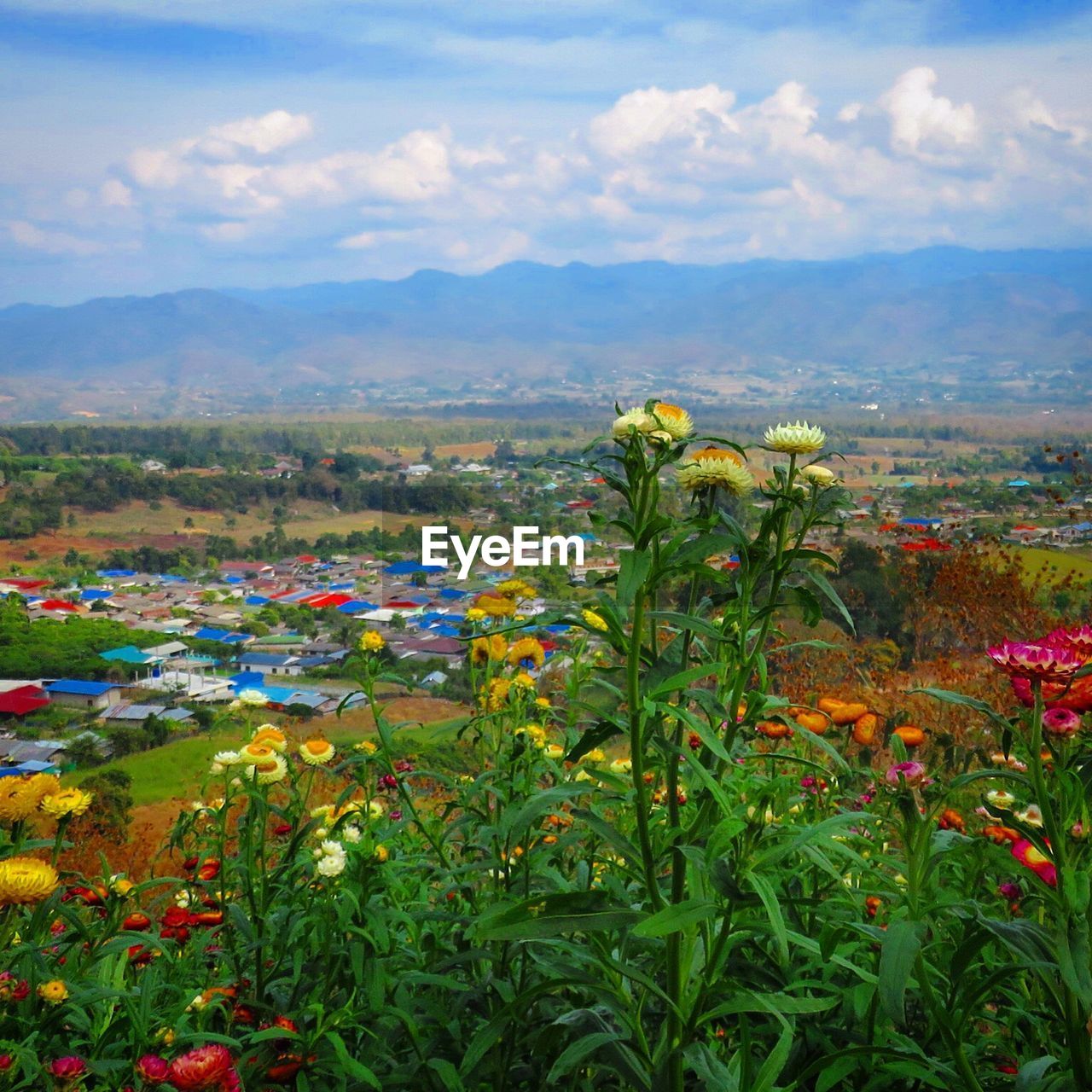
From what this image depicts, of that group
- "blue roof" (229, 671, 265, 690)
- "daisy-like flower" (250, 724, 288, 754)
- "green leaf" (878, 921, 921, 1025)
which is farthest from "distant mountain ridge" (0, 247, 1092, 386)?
"green leaf" (878, 921, 921, 1025)

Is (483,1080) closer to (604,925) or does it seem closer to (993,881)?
(604,925)

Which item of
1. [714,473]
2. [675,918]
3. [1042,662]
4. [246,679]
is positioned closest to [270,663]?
[246,679]

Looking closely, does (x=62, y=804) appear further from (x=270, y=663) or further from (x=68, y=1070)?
(x=270, y=663)

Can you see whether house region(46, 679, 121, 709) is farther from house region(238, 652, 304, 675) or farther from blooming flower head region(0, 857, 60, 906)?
blooming flower head region(0, 857, 60, 906)

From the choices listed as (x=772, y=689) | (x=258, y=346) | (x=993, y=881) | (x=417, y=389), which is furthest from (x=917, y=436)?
(x=258, y=346)

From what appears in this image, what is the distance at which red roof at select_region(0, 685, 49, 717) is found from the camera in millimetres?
5109

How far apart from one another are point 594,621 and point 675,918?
0.34 meters

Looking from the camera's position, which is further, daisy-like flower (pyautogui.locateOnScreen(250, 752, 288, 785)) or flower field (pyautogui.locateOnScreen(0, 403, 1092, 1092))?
daisy-like flower (pyautogui.locateOnScreen(250, 752, 288, 785))

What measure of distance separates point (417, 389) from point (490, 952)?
69.0 metres

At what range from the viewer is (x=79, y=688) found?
5.36m

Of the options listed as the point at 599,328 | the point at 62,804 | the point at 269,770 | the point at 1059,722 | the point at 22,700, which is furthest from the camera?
the point at 599,328

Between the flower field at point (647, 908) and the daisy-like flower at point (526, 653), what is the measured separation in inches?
4.0

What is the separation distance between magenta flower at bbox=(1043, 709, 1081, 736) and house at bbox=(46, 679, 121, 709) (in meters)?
5.15

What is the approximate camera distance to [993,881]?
1.79 m
